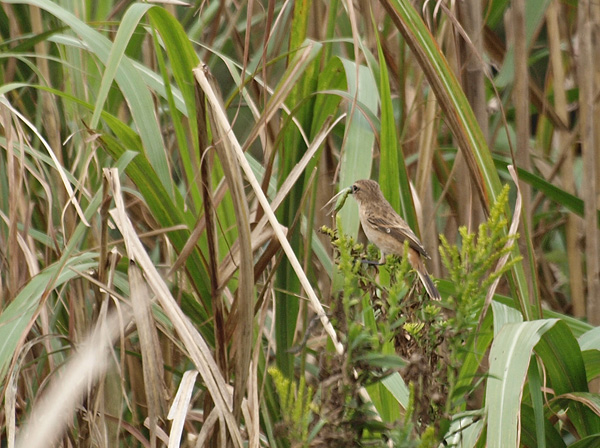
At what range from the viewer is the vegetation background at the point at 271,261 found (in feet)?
3.85

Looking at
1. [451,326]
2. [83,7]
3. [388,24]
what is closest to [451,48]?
[388,24]

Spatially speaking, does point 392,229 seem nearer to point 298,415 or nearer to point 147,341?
point 147,341

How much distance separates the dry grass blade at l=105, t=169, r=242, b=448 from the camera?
1506 millimetres

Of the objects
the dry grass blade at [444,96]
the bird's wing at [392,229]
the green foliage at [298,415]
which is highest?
the dry grass blade at [444,96]

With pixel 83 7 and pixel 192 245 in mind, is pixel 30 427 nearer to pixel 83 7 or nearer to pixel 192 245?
pixel 192 245

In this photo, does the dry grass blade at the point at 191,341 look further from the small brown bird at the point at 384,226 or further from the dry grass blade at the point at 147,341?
the small brown bird at the point at 384,226

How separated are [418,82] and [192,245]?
1.11 m

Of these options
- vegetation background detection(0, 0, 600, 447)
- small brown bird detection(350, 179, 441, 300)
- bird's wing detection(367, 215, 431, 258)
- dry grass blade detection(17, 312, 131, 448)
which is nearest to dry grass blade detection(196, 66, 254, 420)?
vegetation background detection(0, 0, 600, 447)

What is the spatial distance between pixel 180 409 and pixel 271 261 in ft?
1.83

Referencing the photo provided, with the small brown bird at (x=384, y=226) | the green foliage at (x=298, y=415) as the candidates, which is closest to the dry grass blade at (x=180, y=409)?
the green foliage at (x=298, y=415)

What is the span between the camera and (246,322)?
1474mm

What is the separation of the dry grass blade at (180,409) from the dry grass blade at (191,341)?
6cm

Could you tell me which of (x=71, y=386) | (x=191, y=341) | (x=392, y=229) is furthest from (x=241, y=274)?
(x=392, y=229)

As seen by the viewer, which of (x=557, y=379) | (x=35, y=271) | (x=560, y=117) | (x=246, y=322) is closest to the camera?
(x=246, y=322)
